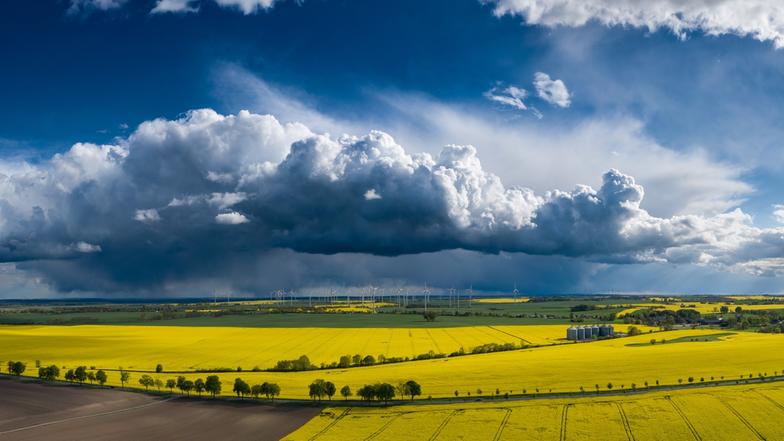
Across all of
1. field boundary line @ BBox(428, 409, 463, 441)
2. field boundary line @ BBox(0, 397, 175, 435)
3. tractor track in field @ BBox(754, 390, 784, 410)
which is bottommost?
field boundary line @ BBox(0, 397, 175, 435)

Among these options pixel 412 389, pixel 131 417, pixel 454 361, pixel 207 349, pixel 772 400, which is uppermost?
pixel 412 389

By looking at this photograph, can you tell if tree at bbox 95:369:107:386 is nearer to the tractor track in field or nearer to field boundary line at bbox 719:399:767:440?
field boundary line at bbox 719:399:767:440

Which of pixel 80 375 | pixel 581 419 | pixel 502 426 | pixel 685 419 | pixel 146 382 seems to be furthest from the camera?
pixel 80 375

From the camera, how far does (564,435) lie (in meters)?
79.2

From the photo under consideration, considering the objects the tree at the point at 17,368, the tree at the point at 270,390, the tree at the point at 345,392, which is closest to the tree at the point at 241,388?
the tree at the point at 270,390

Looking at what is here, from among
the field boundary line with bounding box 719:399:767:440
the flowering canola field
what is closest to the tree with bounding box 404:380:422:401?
the flowering canola field

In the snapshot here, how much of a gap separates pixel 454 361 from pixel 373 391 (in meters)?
45.9

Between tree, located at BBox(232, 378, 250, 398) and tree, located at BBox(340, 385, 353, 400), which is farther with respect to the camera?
tree, located at BBox(232, 378, 250, 398)

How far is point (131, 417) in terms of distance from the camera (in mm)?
95875

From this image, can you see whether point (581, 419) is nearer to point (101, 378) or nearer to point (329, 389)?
point (329, 389)

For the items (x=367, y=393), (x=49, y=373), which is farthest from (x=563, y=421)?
(x=49, y=373)

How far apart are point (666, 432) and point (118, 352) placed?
467 ft

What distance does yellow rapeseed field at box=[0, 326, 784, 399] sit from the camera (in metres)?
113

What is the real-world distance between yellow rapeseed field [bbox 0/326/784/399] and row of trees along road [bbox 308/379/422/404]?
437 cm
